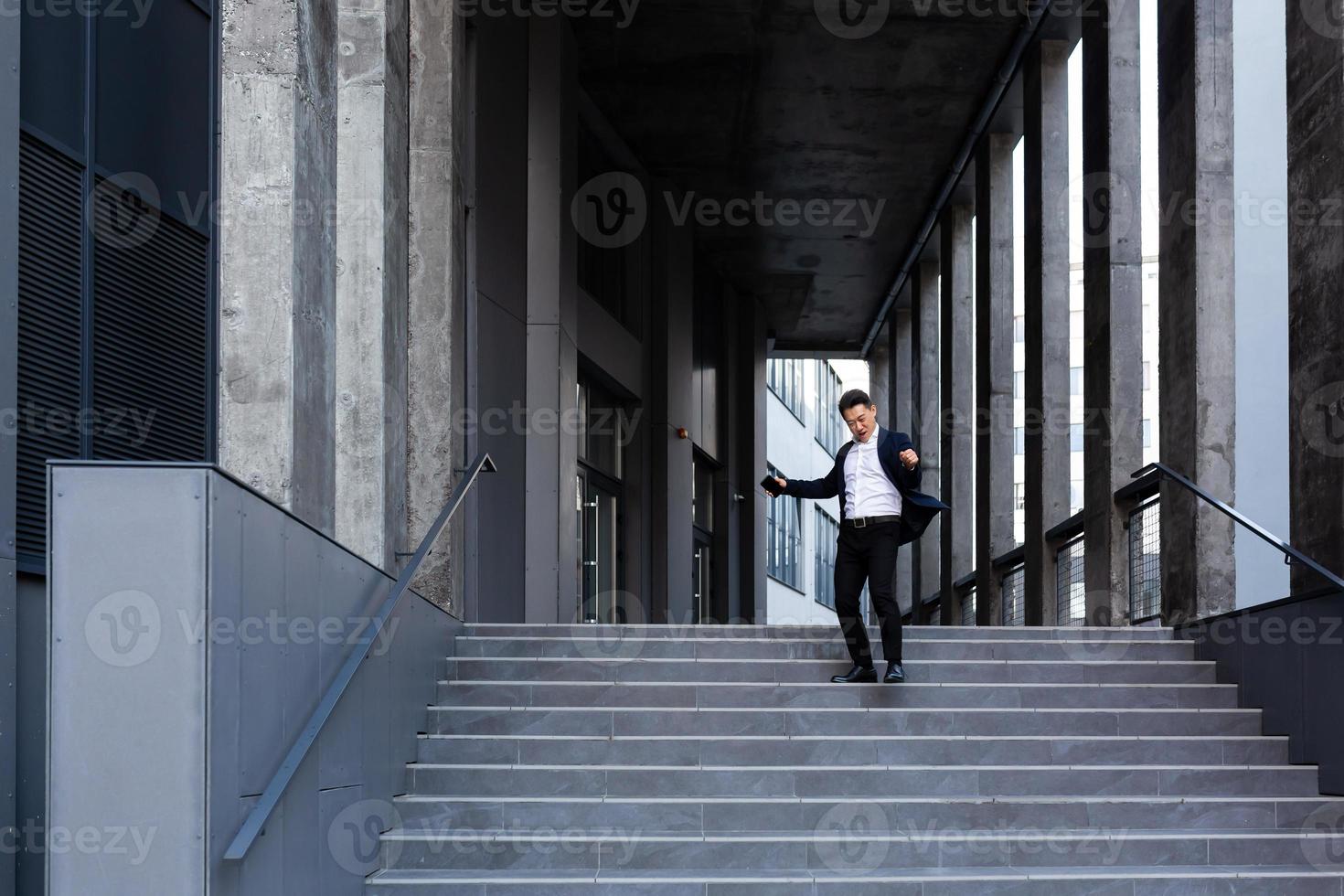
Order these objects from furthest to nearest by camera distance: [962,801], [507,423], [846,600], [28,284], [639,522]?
1. [639,522]
2. [507,423]
3. [846,600]
4. [962,801]
5. [28,284]

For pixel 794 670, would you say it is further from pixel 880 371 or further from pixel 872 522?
pixel 880 371

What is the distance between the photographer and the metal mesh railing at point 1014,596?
17.2m

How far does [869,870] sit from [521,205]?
29.3 feet

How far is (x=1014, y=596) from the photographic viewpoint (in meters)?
17.6

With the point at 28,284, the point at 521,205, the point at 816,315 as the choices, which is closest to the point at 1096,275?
the point at 521,205

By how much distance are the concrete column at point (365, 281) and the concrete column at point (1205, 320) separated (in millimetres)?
5536

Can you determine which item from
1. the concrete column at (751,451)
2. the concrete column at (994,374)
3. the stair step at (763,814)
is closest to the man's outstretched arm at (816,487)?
the stair step at (763,814)

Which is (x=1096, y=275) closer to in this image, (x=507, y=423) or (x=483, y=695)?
(x=507, y=423)

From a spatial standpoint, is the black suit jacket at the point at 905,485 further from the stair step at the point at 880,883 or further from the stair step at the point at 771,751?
the stair step at the point at 880,883

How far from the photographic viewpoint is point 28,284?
5.89 m

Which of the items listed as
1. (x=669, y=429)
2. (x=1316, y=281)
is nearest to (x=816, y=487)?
(x=1316, y=281)

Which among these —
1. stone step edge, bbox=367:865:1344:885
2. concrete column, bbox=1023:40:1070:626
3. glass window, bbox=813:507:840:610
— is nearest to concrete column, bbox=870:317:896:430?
glass window, bbox=813:507:840:610

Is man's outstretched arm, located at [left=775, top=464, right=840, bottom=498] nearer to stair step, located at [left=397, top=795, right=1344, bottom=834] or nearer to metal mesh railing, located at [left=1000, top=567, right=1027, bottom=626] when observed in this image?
stair step, located at [left=397, top=795, right=1344, bottom=834]

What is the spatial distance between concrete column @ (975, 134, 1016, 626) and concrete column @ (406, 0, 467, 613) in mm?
8989
